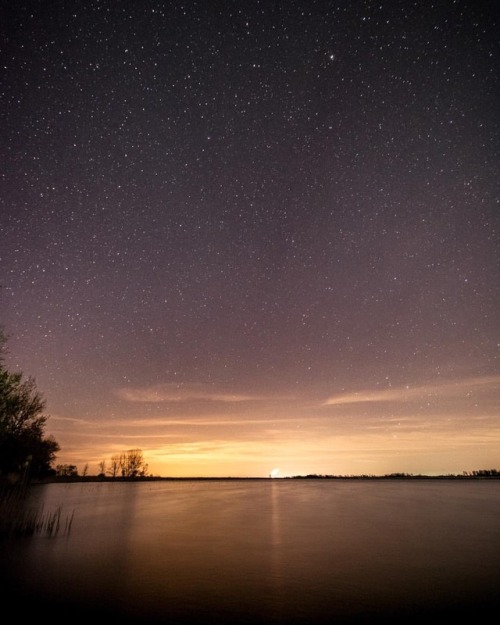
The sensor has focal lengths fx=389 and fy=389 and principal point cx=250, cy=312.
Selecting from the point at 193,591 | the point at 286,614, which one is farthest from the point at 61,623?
the point at 286,614

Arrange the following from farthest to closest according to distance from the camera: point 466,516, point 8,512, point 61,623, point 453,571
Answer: point 466,516
point 8,512
point 453,571
point 61,623

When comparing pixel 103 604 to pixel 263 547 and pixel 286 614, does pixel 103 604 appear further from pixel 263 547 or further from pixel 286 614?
pixel 263 547

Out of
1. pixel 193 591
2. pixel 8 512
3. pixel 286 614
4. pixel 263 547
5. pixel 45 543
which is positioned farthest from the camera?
pixel 263 547

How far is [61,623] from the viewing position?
10.8 metres

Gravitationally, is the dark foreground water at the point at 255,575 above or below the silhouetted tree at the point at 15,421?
below

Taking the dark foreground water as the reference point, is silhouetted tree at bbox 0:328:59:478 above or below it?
above

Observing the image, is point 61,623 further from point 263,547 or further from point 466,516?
point 466,516

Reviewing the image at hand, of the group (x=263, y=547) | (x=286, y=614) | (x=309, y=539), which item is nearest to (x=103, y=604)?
(x=286, y=614)

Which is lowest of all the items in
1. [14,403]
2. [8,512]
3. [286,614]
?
Result: [286,614]

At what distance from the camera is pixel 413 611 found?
1256cm

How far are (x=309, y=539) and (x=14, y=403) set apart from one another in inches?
851

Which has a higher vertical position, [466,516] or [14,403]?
[14,403]

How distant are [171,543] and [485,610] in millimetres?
19696

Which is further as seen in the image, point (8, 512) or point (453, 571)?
point (8, 512)
